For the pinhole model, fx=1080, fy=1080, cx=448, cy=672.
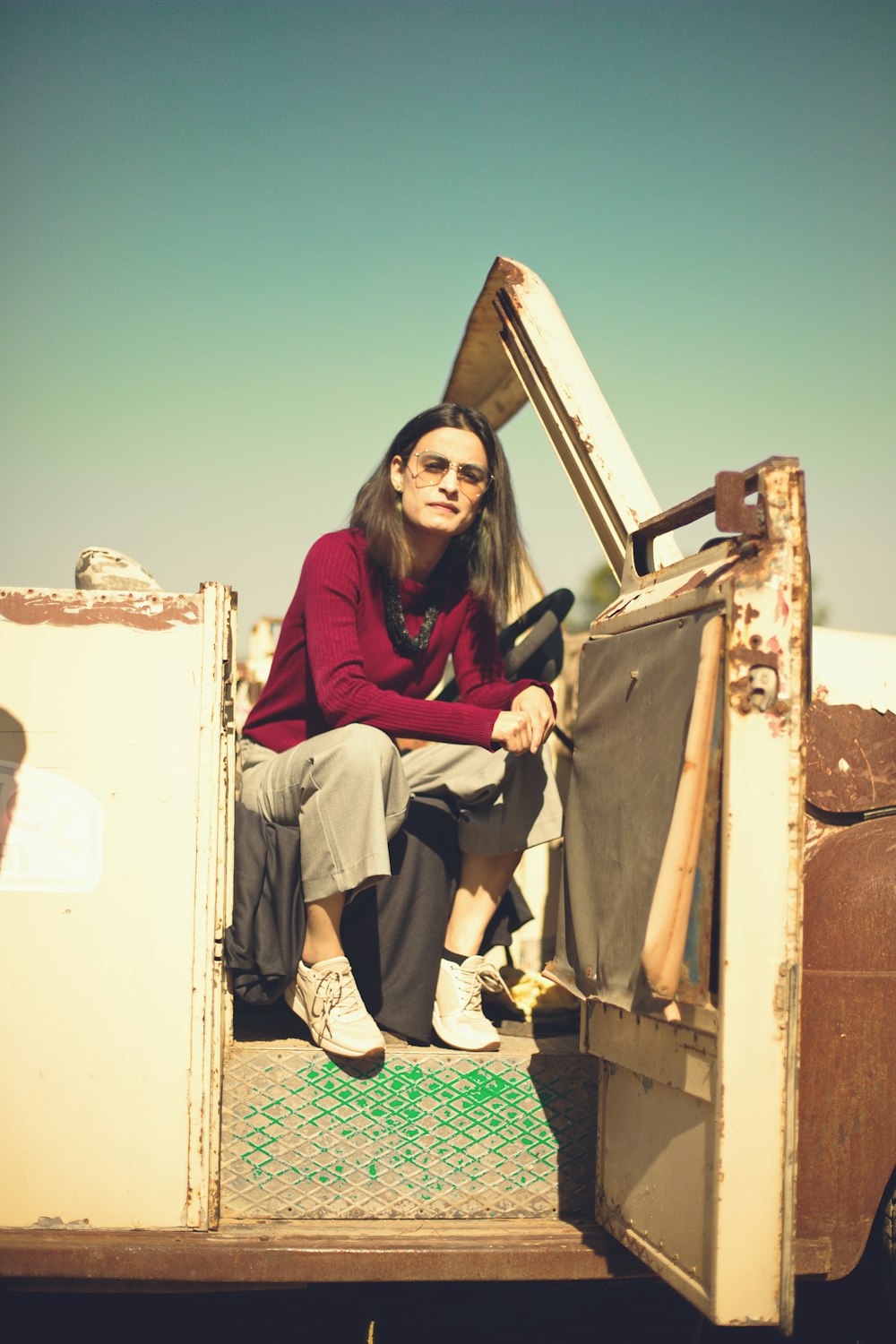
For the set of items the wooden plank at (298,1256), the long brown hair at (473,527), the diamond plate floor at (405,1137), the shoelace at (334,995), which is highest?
the long brown hair at (473,527)

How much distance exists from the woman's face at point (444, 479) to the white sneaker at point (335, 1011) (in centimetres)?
117

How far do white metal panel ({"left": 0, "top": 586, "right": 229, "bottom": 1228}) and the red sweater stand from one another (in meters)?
0.43

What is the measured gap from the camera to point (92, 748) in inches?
84.5

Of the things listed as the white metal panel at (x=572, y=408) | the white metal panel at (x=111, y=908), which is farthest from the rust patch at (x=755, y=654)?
the white metal panel at (x=111, y=908)

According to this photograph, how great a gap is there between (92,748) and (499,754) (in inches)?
39.4

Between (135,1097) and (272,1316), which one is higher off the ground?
(135,1097)

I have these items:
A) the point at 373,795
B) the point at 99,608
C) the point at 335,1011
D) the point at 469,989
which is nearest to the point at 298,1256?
the point at 335,1011

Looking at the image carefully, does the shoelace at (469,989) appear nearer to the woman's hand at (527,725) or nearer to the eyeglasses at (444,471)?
the woman's hand at (527,725)

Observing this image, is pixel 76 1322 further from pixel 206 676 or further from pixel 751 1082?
pixel 751 1082

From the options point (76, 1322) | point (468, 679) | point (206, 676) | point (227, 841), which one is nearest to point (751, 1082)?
point (227, 841)

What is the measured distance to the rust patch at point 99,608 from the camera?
85.1 inches

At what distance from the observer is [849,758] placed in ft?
7.56

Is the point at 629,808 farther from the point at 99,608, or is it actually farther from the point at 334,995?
the point at 99,608

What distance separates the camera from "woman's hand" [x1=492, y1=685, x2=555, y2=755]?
2445 mm
